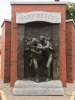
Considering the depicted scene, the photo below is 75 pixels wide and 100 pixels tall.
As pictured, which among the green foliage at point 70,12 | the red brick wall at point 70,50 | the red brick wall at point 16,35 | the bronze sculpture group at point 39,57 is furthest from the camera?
the green foliage at point 70,12

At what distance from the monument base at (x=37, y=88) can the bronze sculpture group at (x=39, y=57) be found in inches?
15.2

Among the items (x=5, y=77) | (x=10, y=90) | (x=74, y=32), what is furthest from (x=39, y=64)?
(x=74, y=32)

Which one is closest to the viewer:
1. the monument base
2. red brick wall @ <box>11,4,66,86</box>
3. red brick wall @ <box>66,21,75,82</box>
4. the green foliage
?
the monument base

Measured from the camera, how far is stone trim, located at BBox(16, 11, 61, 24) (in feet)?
48.8

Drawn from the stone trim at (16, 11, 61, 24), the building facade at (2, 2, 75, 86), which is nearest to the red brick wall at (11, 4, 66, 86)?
the building facade at (2, 2, 75, 86)

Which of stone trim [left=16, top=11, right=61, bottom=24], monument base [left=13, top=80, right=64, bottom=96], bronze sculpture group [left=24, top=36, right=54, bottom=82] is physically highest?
stone trim [left=16, top=11, right=61, bottom=24]

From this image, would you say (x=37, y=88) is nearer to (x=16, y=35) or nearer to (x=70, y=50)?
(x=16, y=35)

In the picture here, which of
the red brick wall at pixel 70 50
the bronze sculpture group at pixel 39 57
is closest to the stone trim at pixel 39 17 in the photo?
the bronze sculpture group at pixel 39 57

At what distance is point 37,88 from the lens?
46.6ft

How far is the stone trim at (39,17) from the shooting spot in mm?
14883

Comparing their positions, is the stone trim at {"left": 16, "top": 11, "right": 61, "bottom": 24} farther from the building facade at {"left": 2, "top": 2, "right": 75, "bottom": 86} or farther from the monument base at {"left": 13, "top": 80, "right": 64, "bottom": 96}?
the monument base at {"left": 13, "top": 80, "right": 64, "bottom": 96}

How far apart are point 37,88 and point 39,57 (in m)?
1.11

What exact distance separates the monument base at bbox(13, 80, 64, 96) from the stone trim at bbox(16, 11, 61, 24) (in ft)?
7.33

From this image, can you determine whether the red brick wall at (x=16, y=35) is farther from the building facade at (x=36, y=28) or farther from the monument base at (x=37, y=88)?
the monument base at (x=37, y=88)
